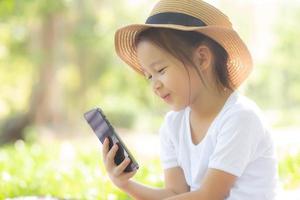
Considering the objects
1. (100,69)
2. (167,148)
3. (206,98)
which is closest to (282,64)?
(100,69)

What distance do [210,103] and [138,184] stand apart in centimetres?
31

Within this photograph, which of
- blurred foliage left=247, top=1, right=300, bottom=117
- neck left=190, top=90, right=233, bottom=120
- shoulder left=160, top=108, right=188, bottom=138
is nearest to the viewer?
neck left=190, top=90, right=233, bottom=120

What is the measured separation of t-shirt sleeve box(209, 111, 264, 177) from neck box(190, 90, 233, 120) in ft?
0.30

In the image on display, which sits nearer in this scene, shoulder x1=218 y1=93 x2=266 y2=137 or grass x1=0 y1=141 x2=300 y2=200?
shoulder x1=218 y1=93 x2=266 y2=137

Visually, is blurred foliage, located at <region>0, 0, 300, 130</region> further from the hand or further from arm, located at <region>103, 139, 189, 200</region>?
the hand

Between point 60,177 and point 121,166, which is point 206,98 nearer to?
point 121,166

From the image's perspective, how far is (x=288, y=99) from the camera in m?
11.8

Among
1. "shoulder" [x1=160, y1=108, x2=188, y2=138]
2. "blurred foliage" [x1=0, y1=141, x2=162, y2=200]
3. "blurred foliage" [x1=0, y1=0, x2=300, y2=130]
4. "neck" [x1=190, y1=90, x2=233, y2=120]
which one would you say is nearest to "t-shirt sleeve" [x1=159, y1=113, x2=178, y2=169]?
"shoulder" [x1=160, y1=108, x2=188, y2=138]

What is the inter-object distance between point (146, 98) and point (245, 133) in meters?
10.1

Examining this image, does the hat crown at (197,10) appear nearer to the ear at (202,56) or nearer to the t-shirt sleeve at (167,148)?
the ear at (202,56)

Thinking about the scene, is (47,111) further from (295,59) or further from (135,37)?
(135,37)

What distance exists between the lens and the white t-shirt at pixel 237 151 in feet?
5.25

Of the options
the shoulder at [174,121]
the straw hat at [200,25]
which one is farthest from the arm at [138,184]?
the straw hat at [200,25]

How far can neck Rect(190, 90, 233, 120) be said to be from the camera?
1701 mm
